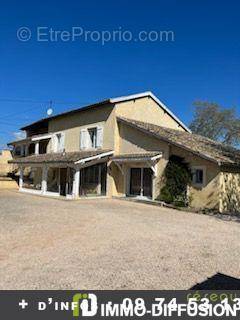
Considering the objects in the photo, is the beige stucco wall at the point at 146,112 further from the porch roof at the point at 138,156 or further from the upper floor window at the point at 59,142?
the upper floor window at the point at 59,142

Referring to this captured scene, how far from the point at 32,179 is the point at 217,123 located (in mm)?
28270

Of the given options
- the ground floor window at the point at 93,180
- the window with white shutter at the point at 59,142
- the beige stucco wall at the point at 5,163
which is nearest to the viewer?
the ground floor window at the point at 93,180

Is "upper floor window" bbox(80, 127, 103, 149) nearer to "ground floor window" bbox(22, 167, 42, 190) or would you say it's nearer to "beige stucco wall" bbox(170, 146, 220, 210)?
"ground floor window" bbox(22, 167, 42, 190)

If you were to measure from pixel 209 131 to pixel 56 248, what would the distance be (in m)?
41.9

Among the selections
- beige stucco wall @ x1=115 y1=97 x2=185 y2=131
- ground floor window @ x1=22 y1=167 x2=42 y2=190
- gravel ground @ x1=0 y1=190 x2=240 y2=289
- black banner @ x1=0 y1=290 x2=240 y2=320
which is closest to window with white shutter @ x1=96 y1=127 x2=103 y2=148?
beige stucco wall @ x1=115 y1=97 x2=185 y2=131

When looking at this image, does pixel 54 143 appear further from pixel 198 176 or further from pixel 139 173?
pixel 198 176

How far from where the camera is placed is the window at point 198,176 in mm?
17028

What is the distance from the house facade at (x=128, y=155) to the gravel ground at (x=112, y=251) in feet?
15.0

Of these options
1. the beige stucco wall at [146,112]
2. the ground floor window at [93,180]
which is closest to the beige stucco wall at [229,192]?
the ground floor window at [93,180]

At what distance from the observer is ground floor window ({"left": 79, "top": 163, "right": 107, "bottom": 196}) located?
869 inches

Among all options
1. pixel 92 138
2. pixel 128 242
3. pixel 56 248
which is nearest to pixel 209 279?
pixel 128 242

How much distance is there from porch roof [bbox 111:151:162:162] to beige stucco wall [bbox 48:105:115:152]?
1.28 meters

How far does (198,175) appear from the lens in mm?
17312

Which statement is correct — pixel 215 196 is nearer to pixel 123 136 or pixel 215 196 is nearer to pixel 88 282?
pixel 123 136
